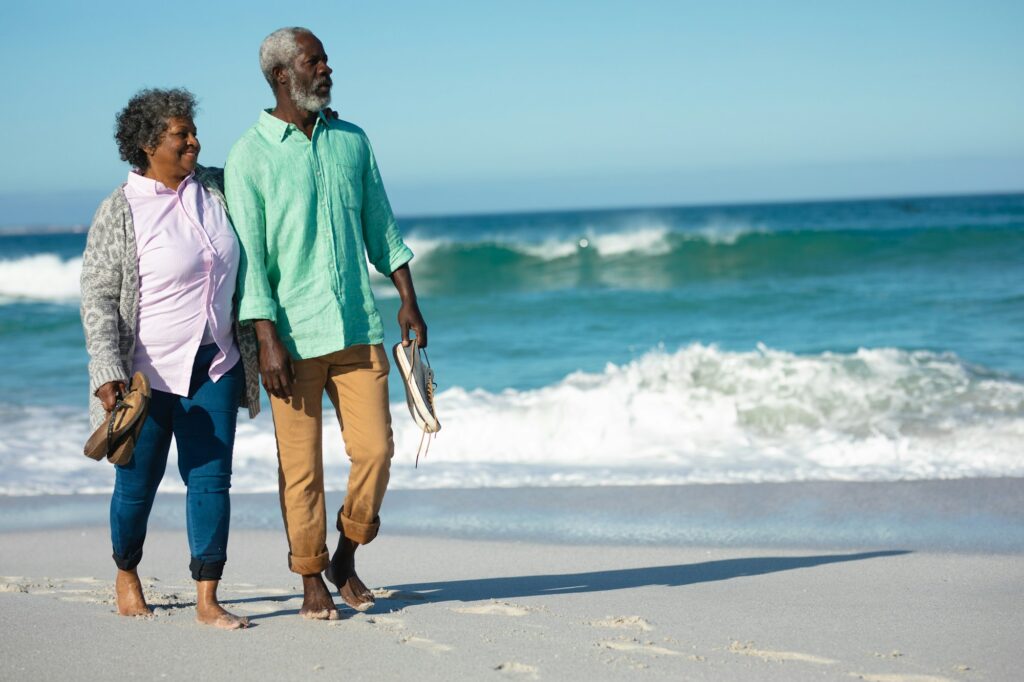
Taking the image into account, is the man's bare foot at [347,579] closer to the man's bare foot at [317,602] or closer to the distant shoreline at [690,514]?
the man's bare foot at [317,602]

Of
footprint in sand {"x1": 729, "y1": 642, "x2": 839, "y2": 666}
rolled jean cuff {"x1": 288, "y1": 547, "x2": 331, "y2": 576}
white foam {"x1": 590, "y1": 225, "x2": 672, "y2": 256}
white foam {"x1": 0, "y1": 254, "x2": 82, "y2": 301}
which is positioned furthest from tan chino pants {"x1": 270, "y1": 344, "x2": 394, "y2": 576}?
white foam {"x1": 0, "y1": 254, "x2": 82, "y2": 301}

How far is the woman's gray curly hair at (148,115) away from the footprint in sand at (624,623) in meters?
2.02

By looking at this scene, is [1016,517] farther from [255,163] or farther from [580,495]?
[255,163]

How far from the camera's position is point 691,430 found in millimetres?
8281

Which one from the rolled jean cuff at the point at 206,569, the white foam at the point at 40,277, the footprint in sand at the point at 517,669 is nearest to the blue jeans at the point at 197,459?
the rolled jean cuff at the point at 206,569

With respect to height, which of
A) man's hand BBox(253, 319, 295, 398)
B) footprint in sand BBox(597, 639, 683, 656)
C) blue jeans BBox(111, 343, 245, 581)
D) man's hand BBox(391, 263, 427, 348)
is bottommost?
footprint in sand BBox(597, 639, 683, 656)

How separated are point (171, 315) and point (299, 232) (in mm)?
444

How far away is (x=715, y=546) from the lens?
16.7 feet

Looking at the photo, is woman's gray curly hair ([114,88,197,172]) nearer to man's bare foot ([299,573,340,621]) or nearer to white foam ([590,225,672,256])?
man's bare foot ([299,573,340,621])

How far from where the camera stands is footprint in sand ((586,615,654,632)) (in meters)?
3.65

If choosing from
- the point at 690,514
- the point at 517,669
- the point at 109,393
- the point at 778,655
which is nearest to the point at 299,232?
the point at 109,393

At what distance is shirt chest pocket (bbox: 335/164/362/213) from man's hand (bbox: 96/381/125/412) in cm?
84

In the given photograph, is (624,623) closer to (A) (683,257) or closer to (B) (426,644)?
(B) (426,644)

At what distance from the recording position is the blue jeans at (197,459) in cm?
340
